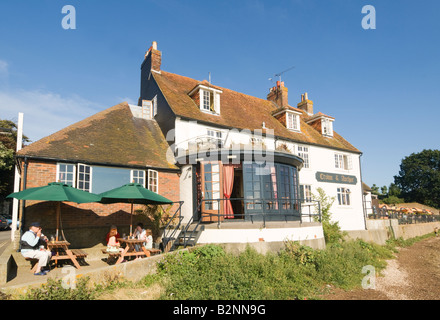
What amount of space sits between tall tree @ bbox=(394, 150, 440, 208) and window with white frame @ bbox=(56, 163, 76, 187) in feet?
236

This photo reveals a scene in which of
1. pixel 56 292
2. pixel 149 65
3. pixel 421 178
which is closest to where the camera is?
pixel 56 292

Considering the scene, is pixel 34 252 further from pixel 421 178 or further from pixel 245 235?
pixel 421 178

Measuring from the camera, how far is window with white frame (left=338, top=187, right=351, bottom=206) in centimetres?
2256

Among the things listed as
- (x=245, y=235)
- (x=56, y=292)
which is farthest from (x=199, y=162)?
(x=56, y=292)

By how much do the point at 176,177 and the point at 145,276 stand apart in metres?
6.94

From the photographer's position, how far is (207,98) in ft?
63.0

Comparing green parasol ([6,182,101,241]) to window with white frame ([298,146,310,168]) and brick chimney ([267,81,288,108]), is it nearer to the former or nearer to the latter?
window with white frame ([298,146,310,168])

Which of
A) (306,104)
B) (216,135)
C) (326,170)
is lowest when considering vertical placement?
(326,170)

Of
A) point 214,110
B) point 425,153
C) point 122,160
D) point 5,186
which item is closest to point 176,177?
point 122,160

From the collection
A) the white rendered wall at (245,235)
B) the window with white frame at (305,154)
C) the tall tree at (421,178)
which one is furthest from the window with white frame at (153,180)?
the tall tree at (421,178)

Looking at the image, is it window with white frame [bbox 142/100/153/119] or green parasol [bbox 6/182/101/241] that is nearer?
green parasol [bbox 6/182/101/241]

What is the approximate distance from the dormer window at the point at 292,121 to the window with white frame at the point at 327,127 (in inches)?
119

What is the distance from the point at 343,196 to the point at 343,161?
295 cm

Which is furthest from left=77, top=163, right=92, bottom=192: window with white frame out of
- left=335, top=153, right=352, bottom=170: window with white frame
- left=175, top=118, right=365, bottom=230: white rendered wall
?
left=335, top=153, right=352, bottom=170: window with white frame
